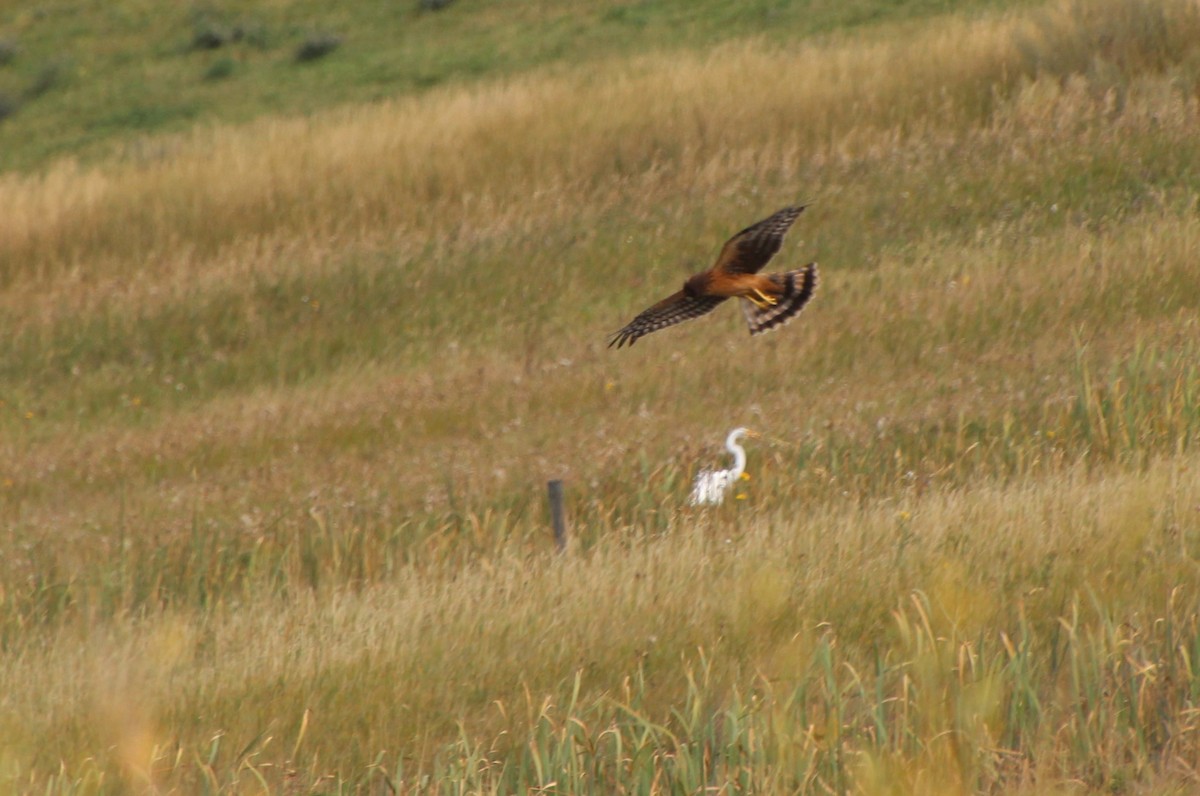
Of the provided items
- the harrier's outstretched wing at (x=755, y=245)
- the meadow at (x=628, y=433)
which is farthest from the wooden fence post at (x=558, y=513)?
the harrier's outstretched wing at (x=755, y=245)

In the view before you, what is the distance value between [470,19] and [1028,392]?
58.7ft

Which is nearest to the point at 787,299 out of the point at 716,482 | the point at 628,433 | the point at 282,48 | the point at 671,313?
the point at 671,313

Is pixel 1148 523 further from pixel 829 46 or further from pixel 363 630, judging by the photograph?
pixel 829 46

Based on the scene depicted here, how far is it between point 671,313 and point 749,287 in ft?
0.99

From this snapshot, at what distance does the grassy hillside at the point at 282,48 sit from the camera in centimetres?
2191

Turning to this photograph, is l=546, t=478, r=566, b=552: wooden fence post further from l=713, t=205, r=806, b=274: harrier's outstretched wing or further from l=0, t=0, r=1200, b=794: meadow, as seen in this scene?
l=713, t=205, r=806, b=274: harrier's outstretched wing

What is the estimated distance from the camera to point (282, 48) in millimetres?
26578

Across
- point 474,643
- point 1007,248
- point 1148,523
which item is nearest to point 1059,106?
point 1007,248

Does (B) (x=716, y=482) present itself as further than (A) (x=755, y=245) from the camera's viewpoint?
Yes

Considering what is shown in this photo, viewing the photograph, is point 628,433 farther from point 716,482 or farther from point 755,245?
point 755,245

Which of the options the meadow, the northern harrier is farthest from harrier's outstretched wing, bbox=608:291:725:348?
the meadow

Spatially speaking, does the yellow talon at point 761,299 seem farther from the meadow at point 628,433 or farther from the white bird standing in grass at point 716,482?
the white bird standing in grass at point 716,482

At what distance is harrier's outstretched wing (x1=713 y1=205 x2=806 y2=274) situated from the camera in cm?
534

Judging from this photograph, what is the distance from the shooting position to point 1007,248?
1270cm
